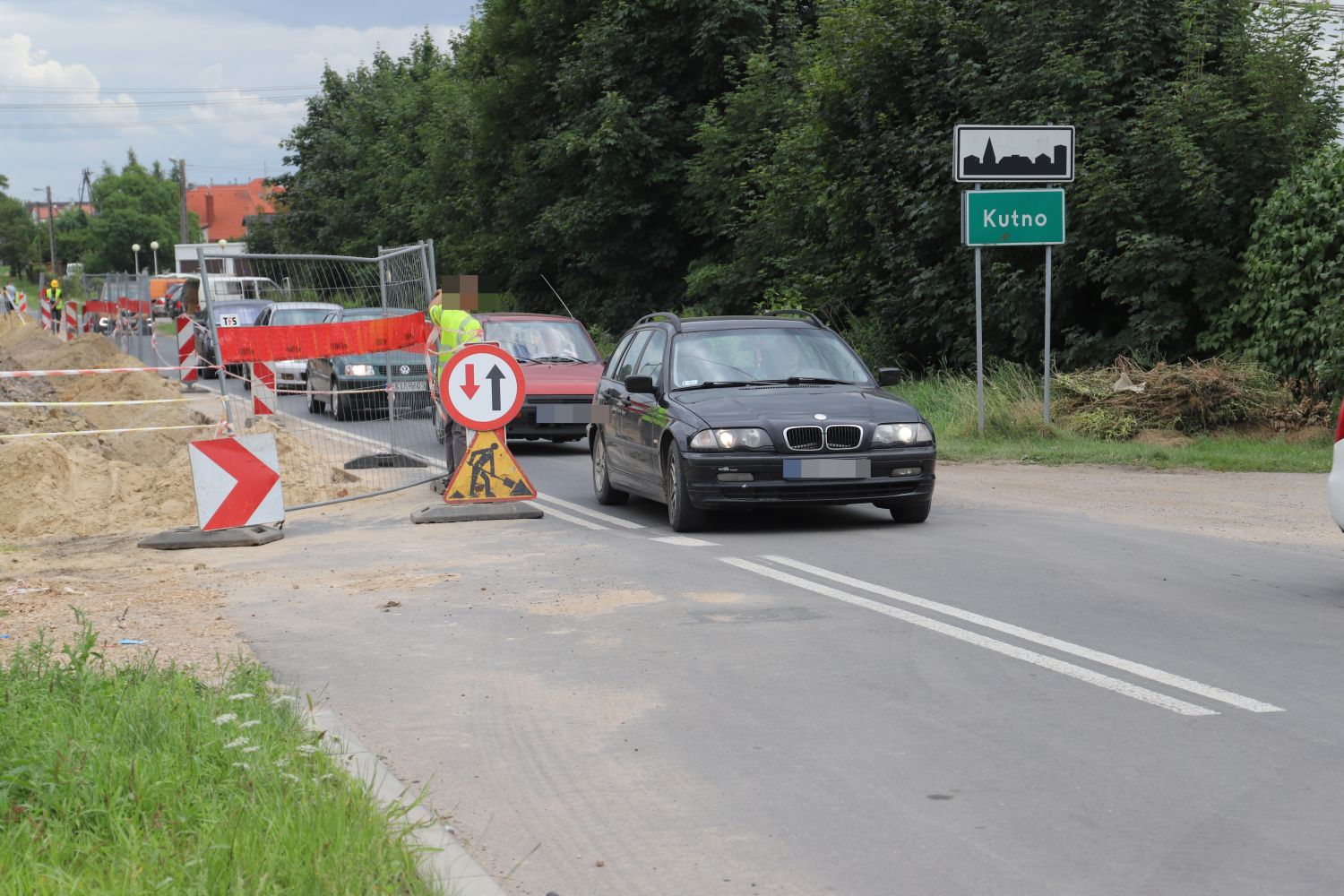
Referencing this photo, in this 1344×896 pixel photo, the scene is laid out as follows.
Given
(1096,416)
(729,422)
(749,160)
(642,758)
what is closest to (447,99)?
(749,160)

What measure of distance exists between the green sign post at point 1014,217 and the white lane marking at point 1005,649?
899cm

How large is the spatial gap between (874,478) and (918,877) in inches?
272

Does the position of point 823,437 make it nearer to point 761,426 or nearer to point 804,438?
point 804,438

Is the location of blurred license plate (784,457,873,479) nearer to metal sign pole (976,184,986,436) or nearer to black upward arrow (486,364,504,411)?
black upward arrow (486,364,504,411)

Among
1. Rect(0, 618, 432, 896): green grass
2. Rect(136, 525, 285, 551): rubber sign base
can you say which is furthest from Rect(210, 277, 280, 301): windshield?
Rect(0, 618, 432, 896): green grass

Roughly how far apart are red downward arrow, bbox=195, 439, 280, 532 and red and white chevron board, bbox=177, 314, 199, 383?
16.4m

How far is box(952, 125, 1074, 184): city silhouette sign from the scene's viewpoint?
57.2ft

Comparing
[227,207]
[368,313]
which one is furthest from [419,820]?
[227,207]

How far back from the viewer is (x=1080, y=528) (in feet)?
37.0

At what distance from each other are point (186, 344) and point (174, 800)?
25916mm

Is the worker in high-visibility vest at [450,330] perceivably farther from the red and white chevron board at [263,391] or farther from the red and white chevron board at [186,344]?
the red and white chevron board at [186,344]

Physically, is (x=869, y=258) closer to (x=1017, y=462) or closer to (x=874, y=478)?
(x=1017, y=462)

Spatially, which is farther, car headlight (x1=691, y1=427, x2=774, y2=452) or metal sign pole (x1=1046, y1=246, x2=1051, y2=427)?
metal sign pole (x1=1046, y1=246, x2=1051, y2=427)

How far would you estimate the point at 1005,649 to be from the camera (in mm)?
7094
